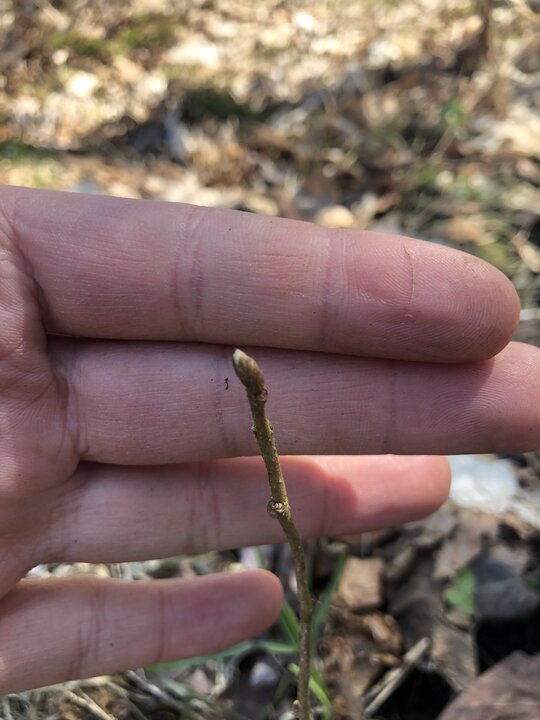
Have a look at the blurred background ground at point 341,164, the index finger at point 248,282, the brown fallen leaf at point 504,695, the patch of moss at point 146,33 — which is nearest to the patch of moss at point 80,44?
the blurred background ground at point 341,164

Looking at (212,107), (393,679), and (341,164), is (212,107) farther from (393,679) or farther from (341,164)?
(393,679)

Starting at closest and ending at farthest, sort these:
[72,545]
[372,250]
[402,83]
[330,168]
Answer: [372,250] → [72,545] → [330,168] → [402,83]

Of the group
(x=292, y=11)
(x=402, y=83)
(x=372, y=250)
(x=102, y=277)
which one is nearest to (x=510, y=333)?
(x=372, y=250)

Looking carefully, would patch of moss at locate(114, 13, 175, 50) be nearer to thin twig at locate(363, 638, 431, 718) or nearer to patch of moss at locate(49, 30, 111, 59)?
patch of moss at locate(49, 30, 111, 59)

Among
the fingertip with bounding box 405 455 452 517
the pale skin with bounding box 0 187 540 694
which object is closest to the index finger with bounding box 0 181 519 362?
the pale skin with bounding box 0 187 540 694

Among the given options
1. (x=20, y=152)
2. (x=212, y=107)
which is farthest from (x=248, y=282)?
(x=212, y=107)

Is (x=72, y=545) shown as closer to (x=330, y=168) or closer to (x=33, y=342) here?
(x=33, y=342)
